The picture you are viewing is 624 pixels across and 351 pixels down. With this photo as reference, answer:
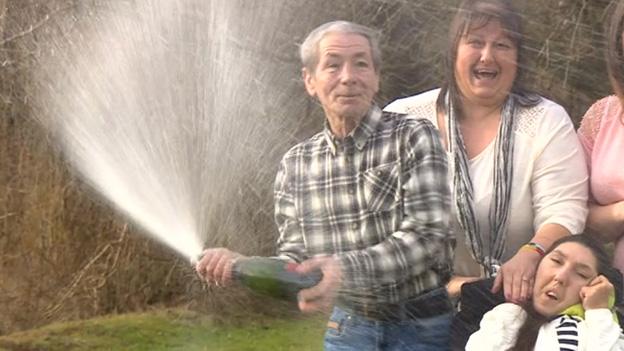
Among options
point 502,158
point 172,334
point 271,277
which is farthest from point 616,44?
point 172,334

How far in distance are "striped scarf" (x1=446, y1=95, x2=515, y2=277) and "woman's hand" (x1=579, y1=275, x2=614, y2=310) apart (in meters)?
0.23

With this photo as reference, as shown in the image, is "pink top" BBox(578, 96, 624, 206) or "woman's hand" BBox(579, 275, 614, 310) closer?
"woman's hand" BBox(579, 275, 614, 310)

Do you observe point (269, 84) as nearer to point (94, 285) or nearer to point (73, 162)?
point (73, 162)

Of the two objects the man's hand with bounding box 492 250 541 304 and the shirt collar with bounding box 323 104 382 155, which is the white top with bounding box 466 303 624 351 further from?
the shirt collar with bounding box 323 104 382 155

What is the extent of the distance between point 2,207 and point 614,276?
2.49 m

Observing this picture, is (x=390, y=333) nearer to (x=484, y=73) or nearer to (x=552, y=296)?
(x=552, y=296)

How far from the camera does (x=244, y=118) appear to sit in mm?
3109

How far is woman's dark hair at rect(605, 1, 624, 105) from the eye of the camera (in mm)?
2785

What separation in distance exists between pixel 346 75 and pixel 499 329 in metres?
0.65

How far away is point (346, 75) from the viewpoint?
2.94m

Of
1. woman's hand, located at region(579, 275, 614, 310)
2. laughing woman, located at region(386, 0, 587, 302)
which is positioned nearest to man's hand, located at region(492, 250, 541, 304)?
laughing woman, located at region(386, 0, 587, 302)

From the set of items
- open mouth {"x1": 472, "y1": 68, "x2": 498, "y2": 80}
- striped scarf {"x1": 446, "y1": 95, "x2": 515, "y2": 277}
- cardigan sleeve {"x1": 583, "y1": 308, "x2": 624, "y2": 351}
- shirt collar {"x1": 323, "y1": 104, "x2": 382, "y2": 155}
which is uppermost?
open mouth {"x1": 472, "y1": 68, "x2": 498, "y2": 80}

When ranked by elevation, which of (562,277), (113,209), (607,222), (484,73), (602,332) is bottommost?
(602,332)

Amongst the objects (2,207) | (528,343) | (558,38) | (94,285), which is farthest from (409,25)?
(2,207)
